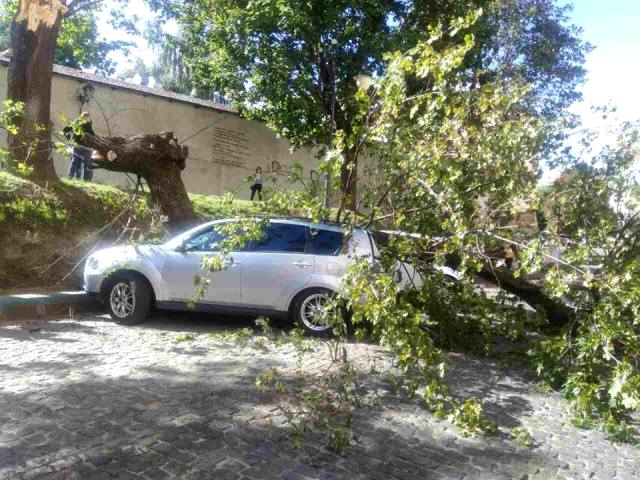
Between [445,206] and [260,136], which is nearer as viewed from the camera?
[445,206]

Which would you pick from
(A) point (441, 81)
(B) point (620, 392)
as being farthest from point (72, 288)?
(B) point (620, 392)

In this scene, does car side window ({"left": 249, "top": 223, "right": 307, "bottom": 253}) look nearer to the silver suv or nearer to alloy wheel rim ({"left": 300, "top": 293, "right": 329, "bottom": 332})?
the silver suv

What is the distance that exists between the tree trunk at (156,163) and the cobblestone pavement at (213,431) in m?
3.53

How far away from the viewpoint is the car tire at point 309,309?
741 centimetres

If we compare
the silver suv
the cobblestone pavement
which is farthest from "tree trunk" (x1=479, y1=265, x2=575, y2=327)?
the silver suv

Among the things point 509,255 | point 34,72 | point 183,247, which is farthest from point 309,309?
point 34,72

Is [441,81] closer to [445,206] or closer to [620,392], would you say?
[445,206]

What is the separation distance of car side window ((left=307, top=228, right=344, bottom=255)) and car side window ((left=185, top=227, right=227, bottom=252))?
121cm

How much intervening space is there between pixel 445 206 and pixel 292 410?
2.38 meters

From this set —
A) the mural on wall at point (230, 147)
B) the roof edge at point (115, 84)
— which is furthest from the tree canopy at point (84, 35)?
the mural on wall at point (230, 147)

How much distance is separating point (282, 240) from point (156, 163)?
2869 mm

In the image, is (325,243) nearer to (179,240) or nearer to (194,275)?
(194,275)

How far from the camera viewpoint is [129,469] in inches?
135

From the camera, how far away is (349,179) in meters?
5.64
